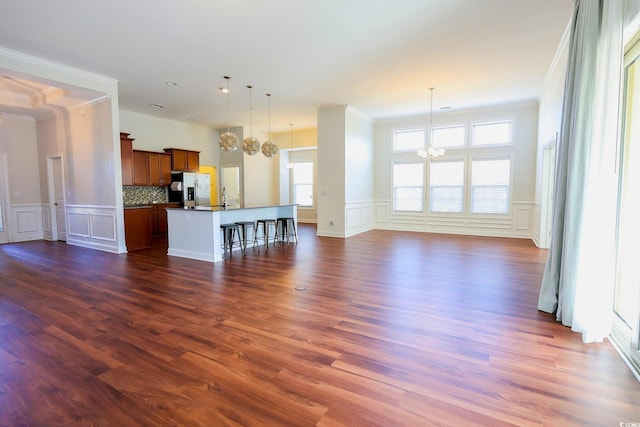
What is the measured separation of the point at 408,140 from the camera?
29.4ft

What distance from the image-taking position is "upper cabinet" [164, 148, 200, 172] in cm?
866

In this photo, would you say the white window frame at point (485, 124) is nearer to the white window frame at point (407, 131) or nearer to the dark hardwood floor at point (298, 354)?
the white window frame at point (407, 131)

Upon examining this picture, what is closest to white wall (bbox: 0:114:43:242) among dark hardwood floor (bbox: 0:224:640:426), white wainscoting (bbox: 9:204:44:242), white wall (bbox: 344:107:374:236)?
white wainscoting (bbox: 9:204:44:242)

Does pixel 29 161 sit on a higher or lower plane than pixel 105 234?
higher

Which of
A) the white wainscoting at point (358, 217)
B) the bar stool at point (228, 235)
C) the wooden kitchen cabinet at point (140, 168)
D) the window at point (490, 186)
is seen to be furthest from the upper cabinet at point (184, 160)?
the window at point (490, 186)

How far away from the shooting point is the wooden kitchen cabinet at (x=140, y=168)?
25.6 feet

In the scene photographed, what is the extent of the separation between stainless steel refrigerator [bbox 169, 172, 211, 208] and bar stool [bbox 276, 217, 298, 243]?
3.05m

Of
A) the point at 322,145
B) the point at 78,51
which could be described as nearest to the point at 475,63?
the point at 322,145

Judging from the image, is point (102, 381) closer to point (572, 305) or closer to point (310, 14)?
point (572, 305)

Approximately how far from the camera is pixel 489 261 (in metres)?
5.20

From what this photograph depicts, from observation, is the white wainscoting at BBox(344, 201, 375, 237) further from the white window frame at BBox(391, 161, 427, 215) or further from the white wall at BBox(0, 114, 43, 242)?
the white wall at BBox(0, 114, 43, 242)

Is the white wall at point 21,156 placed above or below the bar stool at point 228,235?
above

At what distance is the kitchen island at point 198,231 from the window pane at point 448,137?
563cm

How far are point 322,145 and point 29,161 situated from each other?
292 inches
